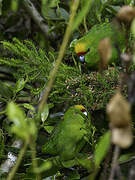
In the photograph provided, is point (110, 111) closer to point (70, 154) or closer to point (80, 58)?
point (70, 154)

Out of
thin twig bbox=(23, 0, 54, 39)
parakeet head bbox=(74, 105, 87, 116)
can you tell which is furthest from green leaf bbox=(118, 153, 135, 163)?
thin twig bbox=(23, 0, 54, 39)

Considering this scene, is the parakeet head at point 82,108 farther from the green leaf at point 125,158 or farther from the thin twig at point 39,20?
the thin twig at point 39,20

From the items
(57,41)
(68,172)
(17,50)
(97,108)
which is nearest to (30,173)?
(68,172)

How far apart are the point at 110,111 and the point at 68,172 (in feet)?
1.39

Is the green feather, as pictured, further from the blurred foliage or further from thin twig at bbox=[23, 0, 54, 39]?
thin twig at bbox=[23, 0, 54, 39]

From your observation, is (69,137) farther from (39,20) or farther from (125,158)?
(39,20)

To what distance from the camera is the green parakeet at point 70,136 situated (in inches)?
22.0

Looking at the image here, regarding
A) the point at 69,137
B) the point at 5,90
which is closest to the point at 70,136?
the point at 69,137

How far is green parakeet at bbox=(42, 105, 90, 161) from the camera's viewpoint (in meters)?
0.56

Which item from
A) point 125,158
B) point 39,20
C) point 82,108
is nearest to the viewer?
point 125,158

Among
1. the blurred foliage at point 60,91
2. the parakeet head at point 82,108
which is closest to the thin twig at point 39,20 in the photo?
the blurred foliage at point 60,91

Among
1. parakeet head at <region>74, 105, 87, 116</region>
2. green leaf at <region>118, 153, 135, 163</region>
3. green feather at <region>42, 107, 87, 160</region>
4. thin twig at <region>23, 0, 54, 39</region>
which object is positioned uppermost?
thin twig at <region>23, 0, 54, 39</region>

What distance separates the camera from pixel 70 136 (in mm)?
544

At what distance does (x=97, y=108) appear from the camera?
621mm
